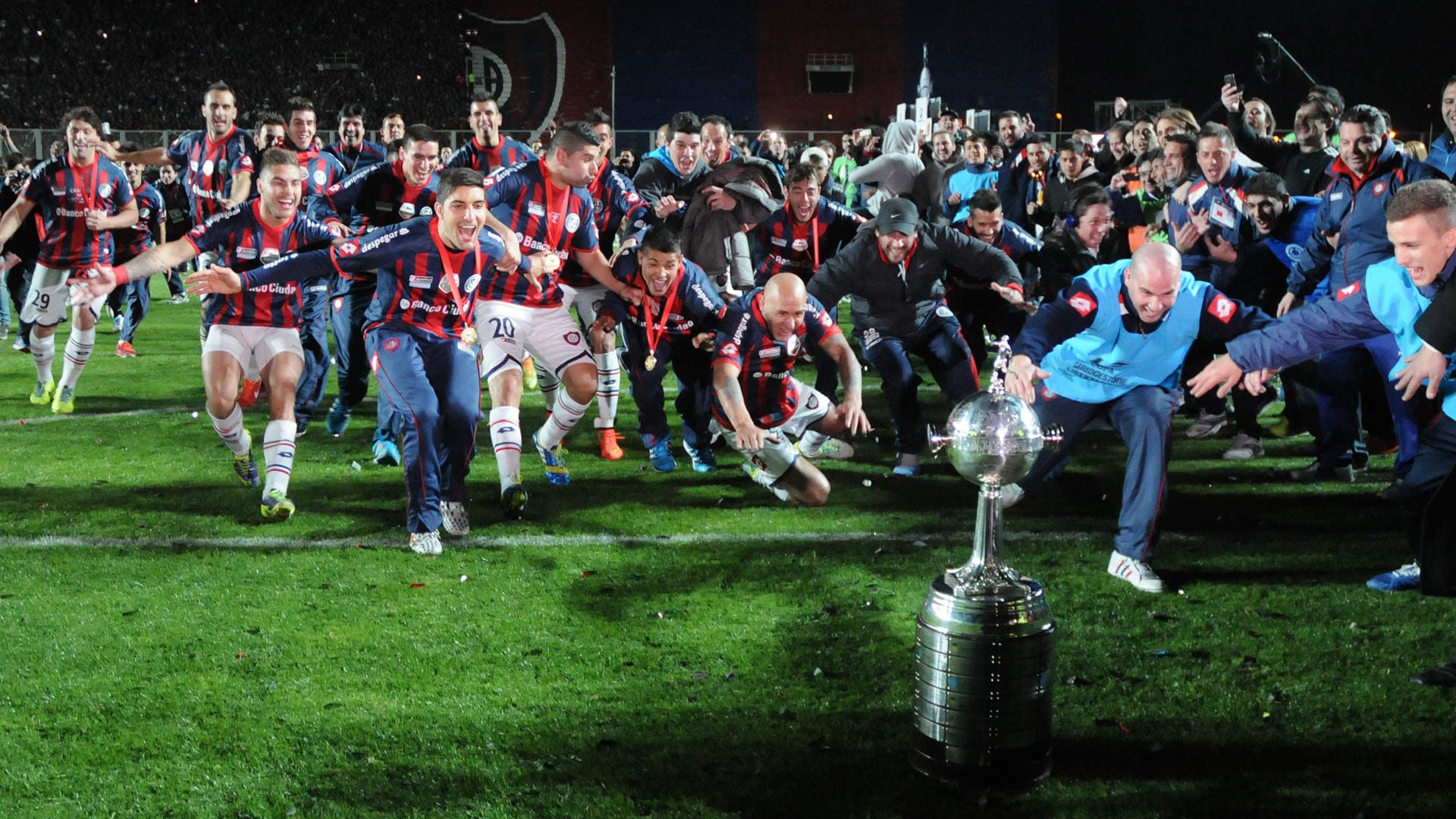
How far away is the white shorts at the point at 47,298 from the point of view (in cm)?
901

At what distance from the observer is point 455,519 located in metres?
5.70

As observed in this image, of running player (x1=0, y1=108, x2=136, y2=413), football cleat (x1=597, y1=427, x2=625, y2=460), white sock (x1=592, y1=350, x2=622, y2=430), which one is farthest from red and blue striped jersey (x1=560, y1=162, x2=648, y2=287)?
running player (x1=0, y1=108, x2=136, y2=413)

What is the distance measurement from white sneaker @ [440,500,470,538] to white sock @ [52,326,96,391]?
425 centimetres

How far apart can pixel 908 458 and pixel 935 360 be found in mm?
654

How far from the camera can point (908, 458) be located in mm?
7012

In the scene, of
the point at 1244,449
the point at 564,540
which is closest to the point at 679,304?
the point at 564,540

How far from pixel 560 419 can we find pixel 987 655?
3895mm

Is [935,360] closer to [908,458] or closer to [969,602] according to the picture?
[908,458]

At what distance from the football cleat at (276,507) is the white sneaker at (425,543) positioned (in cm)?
85

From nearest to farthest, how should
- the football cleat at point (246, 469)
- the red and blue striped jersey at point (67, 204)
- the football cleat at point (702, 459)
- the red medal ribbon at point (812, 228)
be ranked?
the football cleat at point (246, 469)
the football cleat at point (702, 459)
the red medal ribbon at point (812, 228)
the red and blue striped jersey at point (67, 204)

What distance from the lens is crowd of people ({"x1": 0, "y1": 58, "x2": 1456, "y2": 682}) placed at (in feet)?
16.6

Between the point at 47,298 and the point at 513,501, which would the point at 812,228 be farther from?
the point at 47,298

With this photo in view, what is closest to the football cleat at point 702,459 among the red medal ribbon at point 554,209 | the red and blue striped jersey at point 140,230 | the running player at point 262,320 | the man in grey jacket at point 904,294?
the man in grey jacket at point 904,294

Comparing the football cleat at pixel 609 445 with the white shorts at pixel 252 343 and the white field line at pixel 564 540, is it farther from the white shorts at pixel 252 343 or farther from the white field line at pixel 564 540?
the white shorts at pixel 252 343
